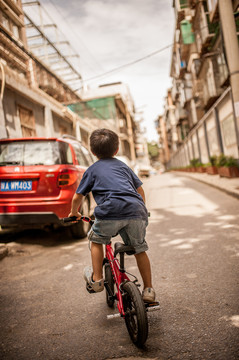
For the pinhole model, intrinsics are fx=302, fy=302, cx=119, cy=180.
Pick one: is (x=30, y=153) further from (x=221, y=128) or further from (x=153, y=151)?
(x=153, y=151)

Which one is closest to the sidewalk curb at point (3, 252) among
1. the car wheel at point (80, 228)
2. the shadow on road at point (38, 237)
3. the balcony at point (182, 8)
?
the shadow on road at point (38, 237)

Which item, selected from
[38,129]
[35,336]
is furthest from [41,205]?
[38,129]

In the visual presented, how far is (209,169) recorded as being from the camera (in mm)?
18406

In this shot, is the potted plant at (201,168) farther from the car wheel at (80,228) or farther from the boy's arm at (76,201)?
the boy's arm at (76,201)

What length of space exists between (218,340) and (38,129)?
513 inches

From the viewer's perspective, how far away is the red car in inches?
194

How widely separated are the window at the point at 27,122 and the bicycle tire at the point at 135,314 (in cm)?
1097

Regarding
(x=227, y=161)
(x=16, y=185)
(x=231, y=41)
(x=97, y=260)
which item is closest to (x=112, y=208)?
(x=97, y=260)

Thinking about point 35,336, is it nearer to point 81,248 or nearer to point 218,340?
point 218,340

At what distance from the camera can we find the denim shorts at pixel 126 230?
2.34 m

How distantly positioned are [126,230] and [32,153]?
3.30 metres

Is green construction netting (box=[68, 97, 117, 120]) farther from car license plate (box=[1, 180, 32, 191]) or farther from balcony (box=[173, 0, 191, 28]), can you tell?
car license plate (box=[1, 180, 32, 191])

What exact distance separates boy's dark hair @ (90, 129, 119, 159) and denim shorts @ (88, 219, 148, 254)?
1.88 ft

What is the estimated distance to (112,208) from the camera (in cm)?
233
